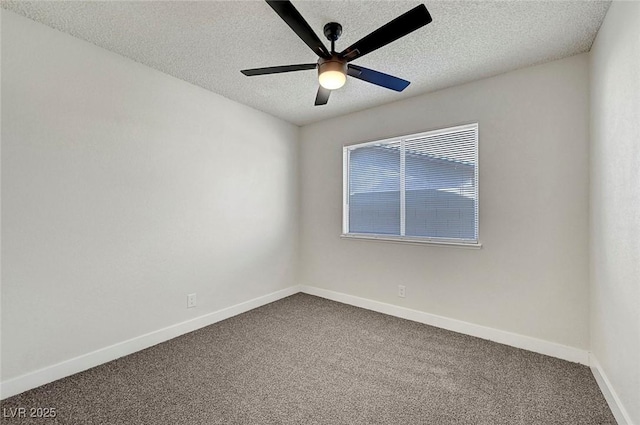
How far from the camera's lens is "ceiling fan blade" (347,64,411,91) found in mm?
1975

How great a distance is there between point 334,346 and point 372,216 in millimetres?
1649

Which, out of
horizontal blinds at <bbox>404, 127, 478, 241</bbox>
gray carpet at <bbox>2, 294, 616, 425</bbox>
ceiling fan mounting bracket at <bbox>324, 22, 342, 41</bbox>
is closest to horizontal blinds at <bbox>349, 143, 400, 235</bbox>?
horizontal blinds at <bbox>404, 127, 478, 241</bbox>

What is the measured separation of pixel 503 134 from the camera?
2.63 m

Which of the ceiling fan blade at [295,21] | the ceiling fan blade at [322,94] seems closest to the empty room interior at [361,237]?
the ceiling fan blade at [295,21]

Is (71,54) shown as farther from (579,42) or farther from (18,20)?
(579,42)

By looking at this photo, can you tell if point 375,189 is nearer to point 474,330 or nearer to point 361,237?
point 361,237

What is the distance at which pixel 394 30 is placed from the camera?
1583 mm

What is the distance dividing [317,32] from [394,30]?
71cm

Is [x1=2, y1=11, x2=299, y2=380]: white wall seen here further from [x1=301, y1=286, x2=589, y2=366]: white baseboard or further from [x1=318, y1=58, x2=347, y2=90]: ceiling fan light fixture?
[x1=318, y1=58, x2=347, y2=90]: ceiling fan light fixture

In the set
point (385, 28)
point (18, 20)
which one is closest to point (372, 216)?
point (385, 28)

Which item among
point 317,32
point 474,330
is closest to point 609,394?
point 474,330

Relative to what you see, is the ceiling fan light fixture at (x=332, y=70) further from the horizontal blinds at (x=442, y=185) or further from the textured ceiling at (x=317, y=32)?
the horizontal blinds at (x=442, y=185)

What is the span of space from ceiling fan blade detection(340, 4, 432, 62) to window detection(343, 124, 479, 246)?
5.26 feet

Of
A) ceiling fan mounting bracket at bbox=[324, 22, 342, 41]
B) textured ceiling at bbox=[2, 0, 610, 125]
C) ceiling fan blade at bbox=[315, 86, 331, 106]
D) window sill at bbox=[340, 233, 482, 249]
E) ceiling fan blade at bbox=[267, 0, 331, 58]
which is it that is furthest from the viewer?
window sill at bbox=[340, 233, 482, 249]
